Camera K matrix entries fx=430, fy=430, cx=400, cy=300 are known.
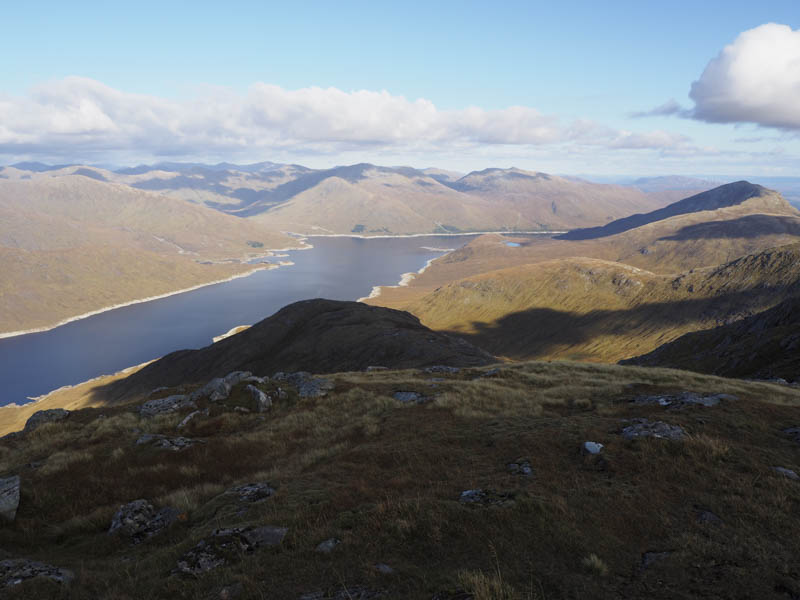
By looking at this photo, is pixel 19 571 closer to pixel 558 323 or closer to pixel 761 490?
pixel 761 490

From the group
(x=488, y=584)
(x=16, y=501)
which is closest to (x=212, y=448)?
(x=16, y=501)

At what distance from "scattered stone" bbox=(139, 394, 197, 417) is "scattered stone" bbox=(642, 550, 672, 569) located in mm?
24780

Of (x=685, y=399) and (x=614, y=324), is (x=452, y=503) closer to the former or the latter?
(x=685, y=399)

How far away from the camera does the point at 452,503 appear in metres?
10.7

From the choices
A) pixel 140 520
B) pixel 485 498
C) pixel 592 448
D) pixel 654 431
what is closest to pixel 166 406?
pixel 140 520

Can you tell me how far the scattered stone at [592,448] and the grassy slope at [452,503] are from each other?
369 millimetres

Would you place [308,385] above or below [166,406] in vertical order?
above

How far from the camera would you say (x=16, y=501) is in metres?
13.9

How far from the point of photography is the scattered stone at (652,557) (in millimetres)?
8445

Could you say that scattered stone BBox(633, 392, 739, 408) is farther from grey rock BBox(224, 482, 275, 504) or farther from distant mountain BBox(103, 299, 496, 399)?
distant mountain BBox(103, 299, 496, 399)

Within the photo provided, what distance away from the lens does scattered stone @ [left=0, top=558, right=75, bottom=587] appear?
914 centimetres

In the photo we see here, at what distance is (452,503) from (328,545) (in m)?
3.15

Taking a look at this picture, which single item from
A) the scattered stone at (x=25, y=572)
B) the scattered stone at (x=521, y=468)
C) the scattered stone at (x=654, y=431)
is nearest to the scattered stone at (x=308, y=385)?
the scattered stone at (x=521, y=468)

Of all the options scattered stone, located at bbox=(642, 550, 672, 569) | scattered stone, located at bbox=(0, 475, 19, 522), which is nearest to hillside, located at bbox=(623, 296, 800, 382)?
scattered stone, located at bbox=(642, 550, 672, 569)
